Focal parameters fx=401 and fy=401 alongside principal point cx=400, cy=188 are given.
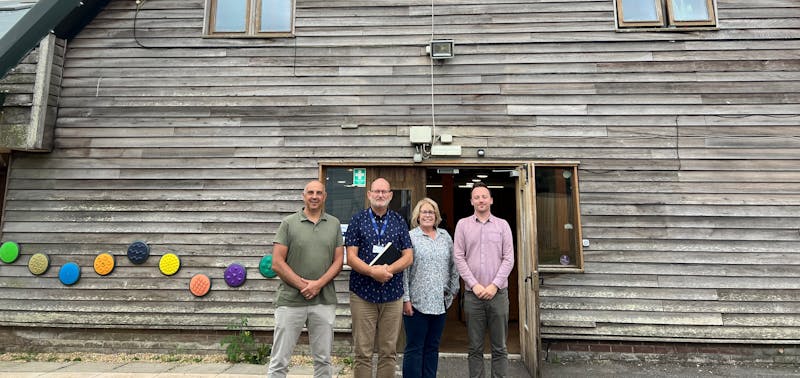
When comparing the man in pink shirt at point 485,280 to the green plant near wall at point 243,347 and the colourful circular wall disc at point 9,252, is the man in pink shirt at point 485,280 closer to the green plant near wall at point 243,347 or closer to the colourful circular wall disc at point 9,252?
the green plant near wall at point 243,347

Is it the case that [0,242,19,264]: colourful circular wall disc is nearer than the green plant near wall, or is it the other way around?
the green plant near wall

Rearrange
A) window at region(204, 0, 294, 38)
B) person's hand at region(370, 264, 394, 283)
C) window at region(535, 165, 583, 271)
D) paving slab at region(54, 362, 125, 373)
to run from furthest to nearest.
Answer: window at region(204, 0, 294, 38)
window at region(535, 165, 583, 271)
paving slab at region(54, 362, 125, 373)
person's hand at region(370, 264, 394, 283)

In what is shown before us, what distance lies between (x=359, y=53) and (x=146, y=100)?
8.71ft

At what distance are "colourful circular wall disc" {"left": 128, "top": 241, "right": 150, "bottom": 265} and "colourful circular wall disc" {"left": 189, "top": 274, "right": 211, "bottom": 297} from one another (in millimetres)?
624

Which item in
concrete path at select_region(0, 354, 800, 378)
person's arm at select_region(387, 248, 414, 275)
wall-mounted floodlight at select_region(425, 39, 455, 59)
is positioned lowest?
concrete path at select_region(0, 354, 800, 378)

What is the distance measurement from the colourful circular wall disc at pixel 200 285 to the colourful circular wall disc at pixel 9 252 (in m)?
2.06

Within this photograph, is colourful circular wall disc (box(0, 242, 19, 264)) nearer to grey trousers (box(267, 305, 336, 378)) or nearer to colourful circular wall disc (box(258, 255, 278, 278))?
colourful circular wall disc (box(258, 255, 278, 278))

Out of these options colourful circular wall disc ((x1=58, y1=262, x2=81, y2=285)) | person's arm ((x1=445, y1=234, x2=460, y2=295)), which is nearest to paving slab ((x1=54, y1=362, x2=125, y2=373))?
colourful circular wall disc ((x1=58, y1=262, x2=81, y2=285))

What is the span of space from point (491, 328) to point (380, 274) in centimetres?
106

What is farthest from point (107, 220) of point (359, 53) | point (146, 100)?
point (359, 53)

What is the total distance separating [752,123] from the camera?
14.7 feet

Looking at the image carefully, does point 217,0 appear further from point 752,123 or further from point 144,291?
point 752,123

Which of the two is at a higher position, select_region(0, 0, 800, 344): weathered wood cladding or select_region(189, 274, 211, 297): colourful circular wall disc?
select_region(0, 0, 800, 344): weathered wood cladding

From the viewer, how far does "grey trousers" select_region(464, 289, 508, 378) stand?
3.09m
